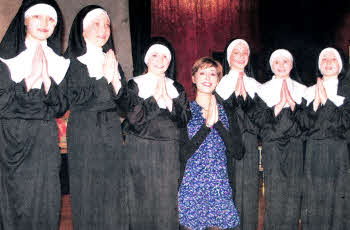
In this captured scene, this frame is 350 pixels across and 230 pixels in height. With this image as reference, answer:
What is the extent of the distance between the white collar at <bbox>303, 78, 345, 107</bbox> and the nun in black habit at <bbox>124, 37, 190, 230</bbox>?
132 cm

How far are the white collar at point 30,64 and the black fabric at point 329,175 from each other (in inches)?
95.9

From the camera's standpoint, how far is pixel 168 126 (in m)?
3.33

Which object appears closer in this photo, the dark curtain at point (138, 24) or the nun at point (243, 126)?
the nun at point (243, 126)

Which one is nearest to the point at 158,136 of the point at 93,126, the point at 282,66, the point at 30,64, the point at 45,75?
the point at 93,126

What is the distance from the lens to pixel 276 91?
12.1 ft

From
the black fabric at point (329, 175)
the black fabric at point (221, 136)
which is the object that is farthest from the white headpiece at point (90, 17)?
the black fabric at point (329, 175)

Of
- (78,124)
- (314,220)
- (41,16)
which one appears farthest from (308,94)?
(41,16)

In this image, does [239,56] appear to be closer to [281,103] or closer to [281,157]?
[281,103]

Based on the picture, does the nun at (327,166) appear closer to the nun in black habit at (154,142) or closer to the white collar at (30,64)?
the nun in black habit at (154,142)

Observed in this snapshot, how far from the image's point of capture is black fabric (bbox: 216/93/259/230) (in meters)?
3.56

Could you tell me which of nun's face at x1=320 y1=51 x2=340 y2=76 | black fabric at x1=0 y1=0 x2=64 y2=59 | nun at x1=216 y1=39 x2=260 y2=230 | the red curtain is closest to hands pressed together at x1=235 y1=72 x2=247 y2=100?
nun at x1=216 y1=39 x2=260 y2=230

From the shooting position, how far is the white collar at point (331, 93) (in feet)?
12.0

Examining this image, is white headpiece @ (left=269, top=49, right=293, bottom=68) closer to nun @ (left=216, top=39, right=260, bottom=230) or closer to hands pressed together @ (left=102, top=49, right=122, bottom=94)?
nun @ (left=216, top=39, right=260, bottom=230)

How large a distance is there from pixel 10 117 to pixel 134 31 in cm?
347
